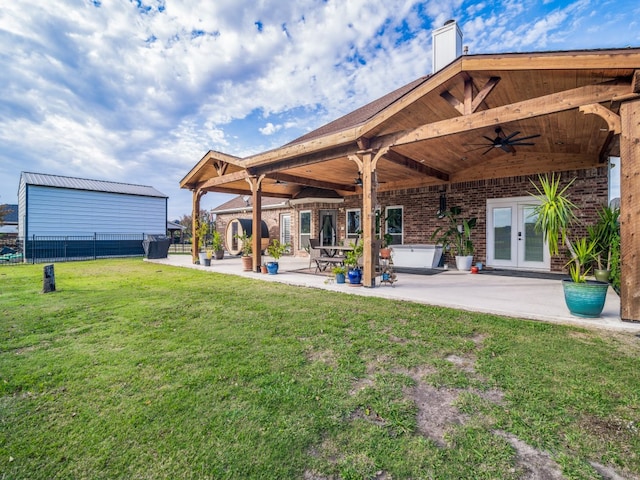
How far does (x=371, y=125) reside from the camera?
567cm

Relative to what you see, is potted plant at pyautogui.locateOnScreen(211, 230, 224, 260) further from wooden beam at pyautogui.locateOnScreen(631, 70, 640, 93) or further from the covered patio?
A: wooden beam at pyautogui.locateOnScreen(631, 70, 640, 93)

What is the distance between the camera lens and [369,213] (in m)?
6.00

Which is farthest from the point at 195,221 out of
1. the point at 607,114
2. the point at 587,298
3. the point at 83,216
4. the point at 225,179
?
the point at 607,114

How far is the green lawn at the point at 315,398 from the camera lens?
1.56m

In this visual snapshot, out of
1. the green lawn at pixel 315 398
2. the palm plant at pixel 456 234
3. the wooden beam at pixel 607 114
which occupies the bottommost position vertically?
the green lawn at pixel 315 398

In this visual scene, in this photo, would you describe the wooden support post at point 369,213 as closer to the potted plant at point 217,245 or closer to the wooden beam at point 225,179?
the wooden beam at point 225,179

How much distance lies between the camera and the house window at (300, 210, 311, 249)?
13828mm

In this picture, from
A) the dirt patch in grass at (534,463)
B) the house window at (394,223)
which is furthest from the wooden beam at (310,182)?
the dirt patch in grass at (534,463)

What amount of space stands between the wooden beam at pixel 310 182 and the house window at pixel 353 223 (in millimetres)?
931

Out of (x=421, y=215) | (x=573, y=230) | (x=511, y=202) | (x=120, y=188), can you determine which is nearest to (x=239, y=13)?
(x=421, y=215)

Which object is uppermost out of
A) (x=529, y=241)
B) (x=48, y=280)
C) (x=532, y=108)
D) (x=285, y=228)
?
(x=532, y=108)

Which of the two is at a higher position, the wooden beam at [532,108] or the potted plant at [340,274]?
the wooden beam at [532,108]

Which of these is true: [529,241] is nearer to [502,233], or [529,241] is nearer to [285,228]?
[502,233]

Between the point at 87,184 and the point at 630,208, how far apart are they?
2084 centimetres
